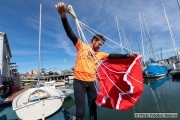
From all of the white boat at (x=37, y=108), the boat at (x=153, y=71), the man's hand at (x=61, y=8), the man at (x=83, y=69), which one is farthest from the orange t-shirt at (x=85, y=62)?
the boat at (x=153, y=71)

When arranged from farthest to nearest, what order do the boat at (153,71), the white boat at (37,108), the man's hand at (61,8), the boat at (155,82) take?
1. the boat at (153,71)
2. the boat at (155,82)
3. the white boat at (37,108)
4. the man's hand at (61,8)

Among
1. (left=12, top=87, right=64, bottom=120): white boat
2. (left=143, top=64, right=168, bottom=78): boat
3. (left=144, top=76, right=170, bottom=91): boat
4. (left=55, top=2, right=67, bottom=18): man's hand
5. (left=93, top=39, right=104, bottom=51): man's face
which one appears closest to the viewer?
(left=55, top=2, right=67, bottom=18): man's hand

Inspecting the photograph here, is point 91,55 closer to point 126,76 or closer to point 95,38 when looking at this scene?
point 95,38

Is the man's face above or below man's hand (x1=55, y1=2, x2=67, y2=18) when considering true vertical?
below

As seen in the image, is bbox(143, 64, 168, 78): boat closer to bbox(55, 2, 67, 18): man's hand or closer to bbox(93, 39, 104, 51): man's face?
bbox(93, 39, 104, 51): man's face

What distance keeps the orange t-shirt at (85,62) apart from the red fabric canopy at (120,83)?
46 cm

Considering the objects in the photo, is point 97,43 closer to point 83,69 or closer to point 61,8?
point 83,69

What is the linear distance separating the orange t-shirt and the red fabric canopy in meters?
0.46

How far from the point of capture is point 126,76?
335 centimetres

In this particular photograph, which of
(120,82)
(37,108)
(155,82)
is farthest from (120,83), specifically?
(155,82)

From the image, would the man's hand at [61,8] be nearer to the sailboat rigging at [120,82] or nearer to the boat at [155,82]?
the sailboat rigging at [120,82]

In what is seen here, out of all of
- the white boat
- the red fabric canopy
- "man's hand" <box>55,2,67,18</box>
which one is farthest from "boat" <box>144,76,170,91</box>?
"man's hand" <box>55,2,67,18</box>

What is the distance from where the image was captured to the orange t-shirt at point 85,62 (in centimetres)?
307

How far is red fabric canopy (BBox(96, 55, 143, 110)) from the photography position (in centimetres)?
315
